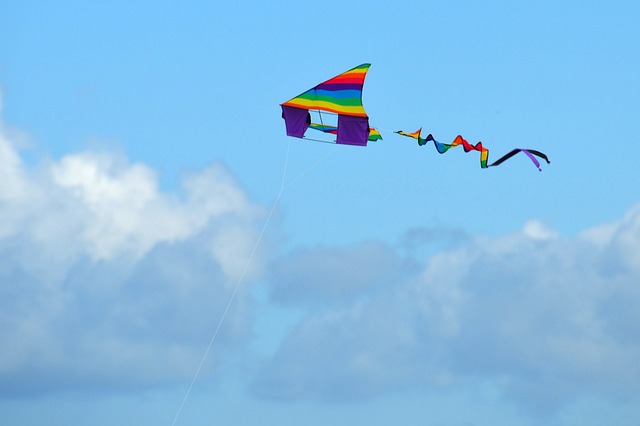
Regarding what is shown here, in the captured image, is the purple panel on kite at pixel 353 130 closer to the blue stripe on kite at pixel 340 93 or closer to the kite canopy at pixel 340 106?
the kite canopy at pixel 340 106

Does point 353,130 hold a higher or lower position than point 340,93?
lower

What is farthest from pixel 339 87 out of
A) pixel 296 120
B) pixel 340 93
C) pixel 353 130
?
pixel 296 120

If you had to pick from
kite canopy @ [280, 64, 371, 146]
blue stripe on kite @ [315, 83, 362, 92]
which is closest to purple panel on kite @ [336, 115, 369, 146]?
kite canopy @ [280, 64, 371, 146]

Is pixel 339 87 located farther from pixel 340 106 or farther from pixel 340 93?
pixel 340 106

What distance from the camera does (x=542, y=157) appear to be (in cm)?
4159

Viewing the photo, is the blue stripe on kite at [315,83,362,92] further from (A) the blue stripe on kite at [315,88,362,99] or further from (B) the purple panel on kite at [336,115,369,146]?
→ (B) the purple panel on kite at [336,115,369,146]

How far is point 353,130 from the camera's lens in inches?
1810

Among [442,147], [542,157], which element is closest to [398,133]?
[442,147]

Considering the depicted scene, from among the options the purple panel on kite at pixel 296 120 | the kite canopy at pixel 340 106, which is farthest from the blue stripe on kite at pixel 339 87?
the purple panel on kite at pixel 296 120

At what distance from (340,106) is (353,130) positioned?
1.09 meters

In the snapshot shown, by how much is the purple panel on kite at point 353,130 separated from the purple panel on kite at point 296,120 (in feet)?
4.94

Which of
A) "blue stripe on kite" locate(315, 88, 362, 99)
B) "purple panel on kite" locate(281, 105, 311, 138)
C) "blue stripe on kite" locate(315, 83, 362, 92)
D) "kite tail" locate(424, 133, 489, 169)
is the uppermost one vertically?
"blue stripe on kite" locate(315, 83, 362, 92)

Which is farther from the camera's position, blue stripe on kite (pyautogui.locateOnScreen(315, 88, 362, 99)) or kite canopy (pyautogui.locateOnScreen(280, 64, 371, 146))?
blue stripe on kite (pyautogui.locateOnScreen(315, 88, 362, 99))

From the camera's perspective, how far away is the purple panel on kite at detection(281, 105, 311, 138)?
4638 cm
